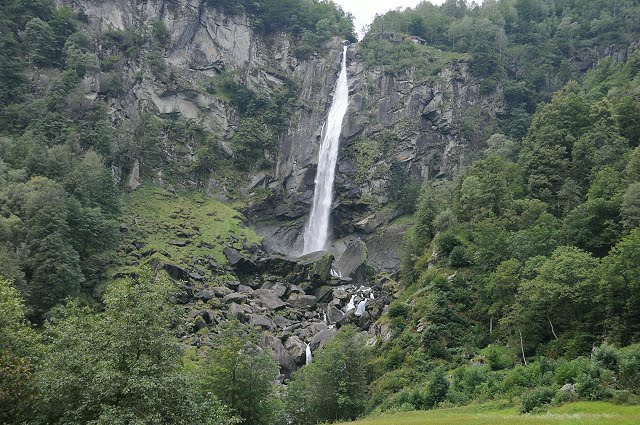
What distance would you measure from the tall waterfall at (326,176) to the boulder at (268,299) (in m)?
21.3

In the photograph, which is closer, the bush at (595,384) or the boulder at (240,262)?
the bush at (595,384)

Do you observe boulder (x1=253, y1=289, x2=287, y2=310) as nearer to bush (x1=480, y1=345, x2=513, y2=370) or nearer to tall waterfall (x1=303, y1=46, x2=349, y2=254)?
tall waterfall (x1=303, y1=46, x2=349, y2=254)

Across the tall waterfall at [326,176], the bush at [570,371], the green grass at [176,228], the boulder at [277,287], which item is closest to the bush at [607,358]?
the bush at [570,371]

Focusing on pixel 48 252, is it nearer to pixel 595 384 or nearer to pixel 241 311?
pixel 241 311

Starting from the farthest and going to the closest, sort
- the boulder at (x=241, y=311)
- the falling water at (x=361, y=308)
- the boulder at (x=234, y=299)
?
the boulder at (x=234, y=299) < the falling water at (x=361, y=308) < the boulder at (x=241, y=311)

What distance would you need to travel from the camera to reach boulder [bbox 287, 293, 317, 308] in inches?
2320

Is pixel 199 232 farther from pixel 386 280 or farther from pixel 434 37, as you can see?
pixel 434 37

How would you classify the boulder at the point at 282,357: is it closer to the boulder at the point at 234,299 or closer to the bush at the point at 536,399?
the boulder at the point at 234,299

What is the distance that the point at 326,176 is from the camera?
86.0 meters

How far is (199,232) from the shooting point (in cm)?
7175

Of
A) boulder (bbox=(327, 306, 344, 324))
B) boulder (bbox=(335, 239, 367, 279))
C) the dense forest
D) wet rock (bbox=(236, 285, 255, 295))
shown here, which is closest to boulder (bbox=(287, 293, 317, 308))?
boulder (bbox=(327, 306, 344, 324))

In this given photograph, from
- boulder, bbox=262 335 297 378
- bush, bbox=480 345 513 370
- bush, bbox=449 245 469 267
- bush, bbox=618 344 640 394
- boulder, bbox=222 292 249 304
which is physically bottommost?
boulder, bbox=262 335 297 378

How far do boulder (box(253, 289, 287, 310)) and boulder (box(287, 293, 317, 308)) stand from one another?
1579mm

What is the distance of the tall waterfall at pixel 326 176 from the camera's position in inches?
3219
